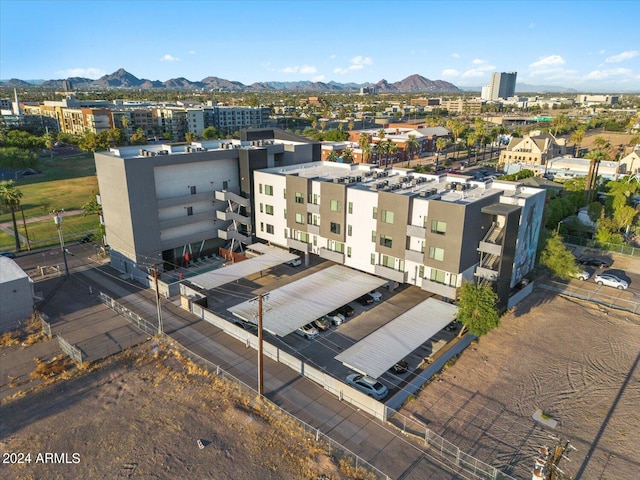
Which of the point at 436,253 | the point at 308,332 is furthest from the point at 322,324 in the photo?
the point at 436,253

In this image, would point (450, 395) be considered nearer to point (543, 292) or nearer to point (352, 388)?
point (352, 388)

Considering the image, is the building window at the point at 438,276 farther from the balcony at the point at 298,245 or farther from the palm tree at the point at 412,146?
the palm tree at the point at 412,146

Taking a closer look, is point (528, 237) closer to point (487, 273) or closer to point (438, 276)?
point (487, 273)

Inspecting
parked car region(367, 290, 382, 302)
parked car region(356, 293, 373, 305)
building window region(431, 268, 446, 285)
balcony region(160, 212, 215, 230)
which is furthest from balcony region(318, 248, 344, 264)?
balcony region(160, 212, 215, 230)

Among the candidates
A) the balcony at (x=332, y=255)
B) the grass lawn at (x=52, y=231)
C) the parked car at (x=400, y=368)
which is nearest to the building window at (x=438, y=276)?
the parked car at (x=400, y=368)

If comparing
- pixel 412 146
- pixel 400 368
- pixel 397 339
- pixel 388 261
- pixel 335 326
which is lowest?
pixel 335 326

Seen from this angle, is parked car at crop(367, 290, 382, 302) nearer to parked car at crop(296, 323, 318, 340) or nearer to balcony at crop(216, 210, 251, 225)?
parked car at crop(296, 323, 318, 340)

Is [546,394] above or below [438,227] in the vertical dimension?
below
